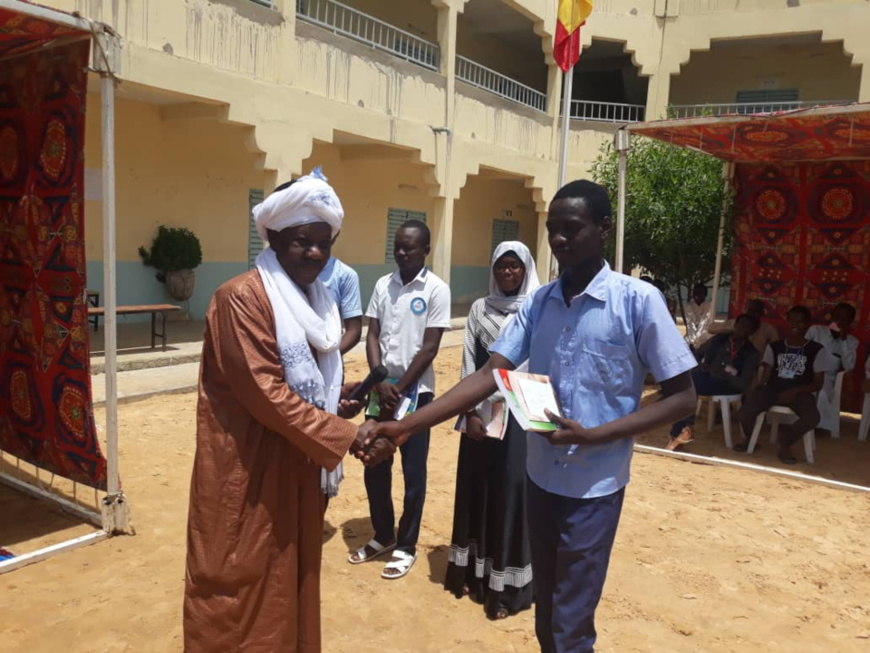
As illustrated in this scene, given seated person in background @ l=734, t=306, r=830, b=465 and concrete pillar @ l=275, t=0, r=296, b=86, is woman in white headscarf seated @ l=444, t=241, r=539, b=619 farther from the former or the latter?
A: concrete pillar @ l=275, t=0, r=296, b=86

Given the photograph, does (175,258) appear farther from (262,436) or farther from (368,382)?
(262,436)

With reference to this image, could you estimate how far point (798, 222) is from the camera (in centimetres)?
745

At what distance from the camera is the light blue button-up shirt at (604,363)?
2.06m

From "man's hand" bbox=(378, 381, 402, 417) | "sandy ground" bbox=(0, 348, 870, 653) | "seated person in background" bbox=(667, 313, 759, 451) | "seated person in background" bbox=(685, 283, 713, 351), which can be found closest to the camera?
"sandy ground" bbox=(0, 348, 870, 653)

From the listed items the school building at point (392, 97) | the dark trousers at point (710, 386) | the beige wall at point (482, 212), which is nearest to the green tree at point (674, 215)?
the dark trousers at point (710, 386)

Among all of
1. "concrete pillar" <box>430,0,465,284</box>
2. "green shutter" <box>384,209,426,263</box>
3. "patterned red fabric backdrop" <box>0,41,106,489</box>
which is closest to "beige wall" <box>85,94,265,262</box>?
"concrete pillar" <box>430,0,465,284</box>

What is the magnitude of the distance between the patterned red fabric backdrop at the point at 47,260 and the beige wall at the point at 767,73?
1748 cm

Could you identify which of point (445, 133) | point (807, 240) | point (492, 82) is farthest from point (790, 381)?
point (492, 82)

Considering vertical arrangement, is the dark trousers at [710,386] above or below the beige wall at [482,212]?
below

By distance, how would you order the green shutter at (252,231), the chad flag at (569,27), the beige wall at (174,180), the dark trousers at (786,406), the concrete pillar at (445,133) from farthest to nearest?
the concrete pillar at (445,133)
the green shutter at (252,231)
the chad flag at (569,27)
the beige wall at (174,180)
the dark trousers at (786,406)

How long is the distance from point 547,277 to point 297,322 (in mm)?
14601

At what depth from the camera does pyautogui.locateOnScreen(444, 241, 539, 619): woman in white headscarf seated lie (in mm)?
3234

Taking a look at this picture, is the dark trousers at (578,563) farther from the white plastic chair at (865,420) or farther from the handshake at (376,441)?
the white plastic chair at (865,420)

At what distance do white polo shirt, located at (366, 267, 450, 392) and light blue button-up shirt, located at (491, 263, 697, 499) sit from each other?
1.54 metres
